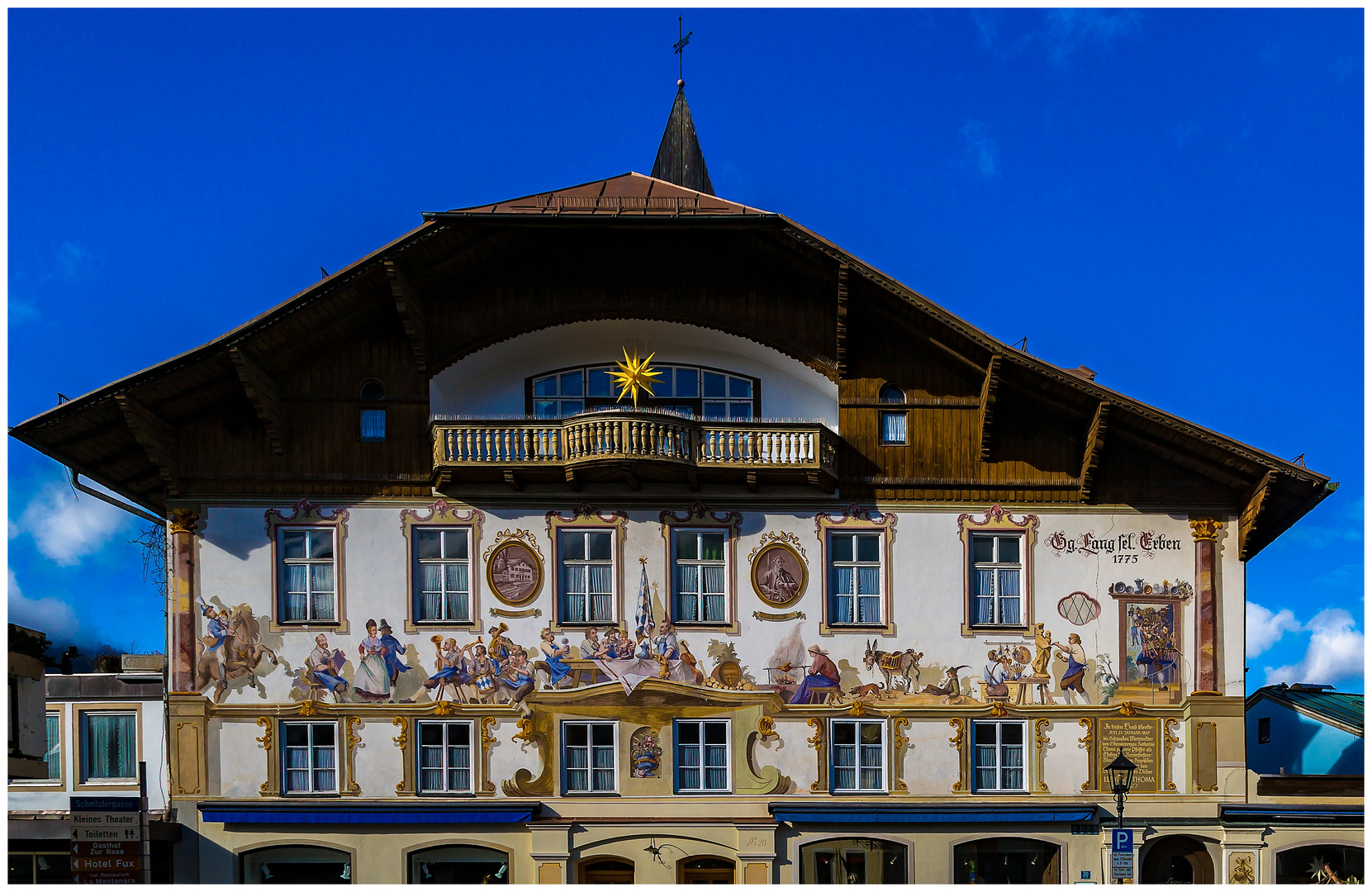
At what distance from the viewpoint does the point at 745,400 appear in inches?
1198

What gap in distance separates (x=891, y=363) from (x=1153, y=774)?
10.0m

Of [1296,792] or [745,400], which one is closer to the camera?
[1296,792]

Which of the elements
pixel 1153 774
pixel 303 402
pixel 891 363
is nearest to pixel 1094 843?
pixel 1153 774

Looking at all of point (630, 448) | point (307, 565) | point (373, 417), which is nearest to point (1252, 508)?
point (630, 448)

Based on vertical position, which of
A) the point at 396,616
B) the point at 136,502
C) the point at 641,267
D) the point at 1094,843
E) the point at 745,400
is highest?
the point at 641,267

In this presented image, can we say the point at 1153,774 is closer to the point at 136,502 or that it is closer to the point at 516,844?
the point at 516,844

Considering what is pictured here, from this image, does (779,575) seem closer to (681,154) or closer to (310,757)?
(310,757)

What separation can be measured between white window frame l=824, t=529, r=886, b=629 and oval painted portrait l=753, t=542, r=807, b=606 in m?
0.56

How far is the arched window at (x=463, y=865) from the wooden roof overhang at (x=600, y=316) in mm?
8826

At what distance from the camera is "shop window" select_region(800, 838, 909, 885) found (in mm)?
28359

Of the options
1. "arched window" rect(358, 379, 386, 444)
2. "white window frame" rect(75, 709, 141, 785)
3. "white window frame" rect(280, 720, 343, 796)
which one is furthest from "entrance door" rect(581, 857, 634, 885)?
"white window frame" rect(75, 709, 141, 785)

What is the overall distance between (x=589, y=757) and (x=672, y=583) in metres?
3.90

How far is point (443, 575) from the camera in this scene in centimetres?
2895

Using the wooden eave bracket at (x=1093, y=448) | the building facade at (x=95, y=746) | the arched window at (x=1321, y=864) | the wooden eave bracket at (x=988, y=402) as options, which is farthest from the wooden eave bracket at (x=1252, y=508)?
the building facade at (x=95, y=746)
